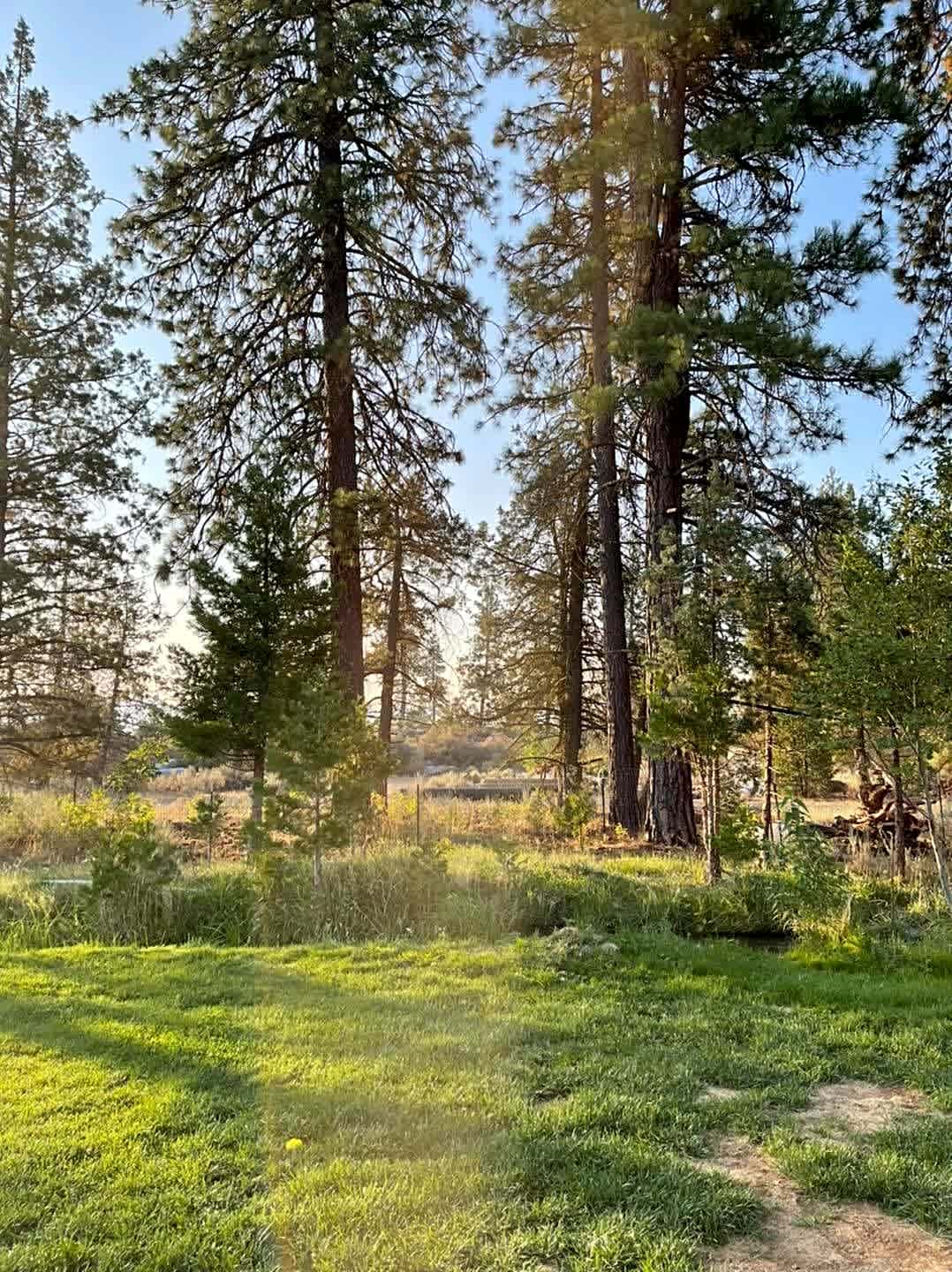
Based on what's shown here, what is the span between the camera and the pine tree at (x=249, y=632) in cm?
976

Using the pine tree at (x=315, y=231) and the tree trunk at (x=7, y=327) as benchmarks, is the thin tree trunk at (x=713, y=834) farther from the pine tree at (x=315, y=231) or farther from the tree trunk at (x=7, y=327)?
the tree trunk at (x=7, y=327)

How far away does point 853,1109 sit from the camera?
340 cm

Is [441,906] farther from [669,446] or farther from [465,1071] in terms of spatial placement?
[669,446]

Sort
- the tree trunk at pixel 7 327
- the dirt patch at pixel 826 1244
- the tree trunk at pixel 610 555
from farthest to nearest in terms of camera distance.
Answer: the tree trunk at pixel 7 327
the tree trunk at pixel 610 555
the dirt patch at pixel 826 1244

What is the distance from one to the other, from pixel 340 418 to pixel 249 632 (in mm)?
3491

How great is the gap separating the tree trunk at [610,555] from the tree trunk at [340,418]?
3589mm

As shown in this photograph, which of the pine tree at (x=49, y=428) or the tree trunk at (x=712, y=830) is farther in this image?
the pine tree at (x=49, y=428)

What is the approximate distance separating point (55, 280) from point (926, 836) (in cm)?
1608

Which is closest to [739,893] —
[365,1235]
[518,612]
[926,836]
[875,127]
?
[926,836]

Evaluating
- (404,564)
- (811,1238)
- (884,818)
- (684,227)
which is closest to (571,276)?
(684,227)

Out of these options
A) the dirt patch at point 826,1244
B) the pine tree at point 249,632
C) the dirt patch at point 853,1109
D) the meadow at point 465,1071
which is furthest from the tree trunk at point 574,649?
the dirt patch at point 826,1244

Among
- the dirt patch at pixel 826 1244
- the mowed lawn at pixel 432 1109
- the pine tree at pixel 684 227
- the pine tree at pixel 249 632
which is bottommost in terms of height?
the dirt patch at pixel 826 1244

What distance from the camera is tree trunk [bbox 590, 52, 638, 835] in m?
12.0

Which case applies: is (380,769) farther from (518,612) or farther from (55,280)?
(55,280)
